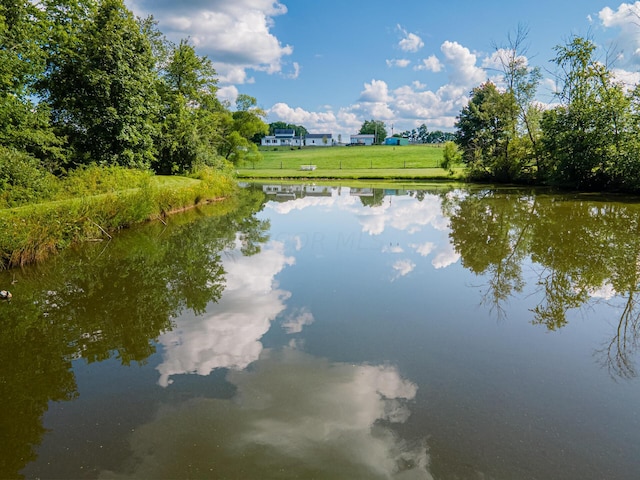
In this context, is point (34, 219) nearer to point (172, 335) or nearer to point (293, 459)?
point (172, 335)

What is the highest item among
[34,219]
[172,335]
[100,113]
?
[100,113]

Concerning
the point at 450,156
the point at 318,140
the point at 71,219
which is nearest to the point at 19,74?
the point at 71,219

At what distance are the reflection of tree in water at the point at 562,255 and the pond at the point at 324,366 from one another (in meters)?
0.06

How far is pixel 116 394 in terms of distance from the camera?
13.8 feet

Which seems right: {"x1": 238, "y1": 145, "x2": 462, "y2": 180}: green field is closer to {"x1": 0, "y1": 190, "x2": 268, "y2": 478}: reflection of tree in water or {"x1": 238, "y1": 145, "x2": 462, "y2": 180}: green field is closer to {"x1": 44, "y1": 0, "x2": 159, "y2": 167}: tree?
{"x1": 44, "y1": 0, "x2": 159, "y2": 167}: tree

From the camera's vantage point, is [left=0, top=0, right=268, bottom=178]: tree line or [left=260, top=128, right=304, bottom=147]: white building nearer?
[left=0, top=0, right=268, bottom=178]: tree line

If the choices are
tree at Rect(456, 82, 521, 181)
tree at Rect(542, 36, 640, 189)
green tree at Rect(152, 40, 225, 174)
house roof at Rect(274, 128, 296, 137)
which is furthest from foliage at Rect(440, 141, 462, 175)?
house roof at Rect(274, 128, 296, 137)

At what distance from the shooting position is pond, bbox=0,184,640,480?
324 centimetres

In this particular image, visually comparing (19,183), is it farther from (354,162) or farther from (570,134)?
(354,162)

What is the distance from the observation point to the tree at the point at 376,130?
461 feet

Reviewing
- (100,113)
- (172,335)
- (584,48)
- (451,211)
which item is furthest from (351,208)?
(584,48)

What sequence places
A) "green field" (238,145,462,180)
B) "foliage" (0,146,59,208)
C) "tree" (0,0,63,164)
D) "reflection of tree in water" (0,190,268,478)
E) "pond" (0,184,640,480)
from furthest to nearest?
"green field" (238,145,462,180)
"tree" (0,0,63,164)
"foliage" (0,146,59,208)
"reflection of tree in water" (0,190,268,478)
"pond" (0,184,640,480)

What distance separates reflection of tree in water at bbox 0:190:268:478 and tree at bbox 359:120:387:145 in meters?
132

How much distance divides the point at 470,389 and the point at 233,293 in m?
4.48
